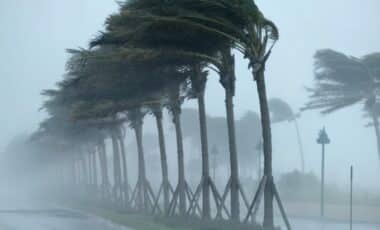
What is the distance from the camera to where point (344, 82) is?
4356 centimetres

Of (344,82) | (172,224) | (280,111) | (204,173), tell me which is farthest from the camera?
(280,111)

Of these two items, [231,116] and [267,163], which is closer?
[267,163]

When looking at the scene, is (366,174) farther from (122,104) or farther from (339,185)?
(122,104)

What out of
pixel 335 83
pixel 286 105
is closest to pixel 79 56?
pixel 335 83

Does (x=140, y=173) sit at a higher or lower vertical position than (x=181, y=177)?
lower

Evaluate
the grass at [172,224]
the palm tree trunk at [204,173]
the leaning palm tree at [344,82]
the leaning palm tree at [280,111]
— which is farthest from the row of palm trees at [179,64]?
the leaning palm tree at [280,111]

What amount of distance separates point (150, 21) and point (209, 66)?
5092mm

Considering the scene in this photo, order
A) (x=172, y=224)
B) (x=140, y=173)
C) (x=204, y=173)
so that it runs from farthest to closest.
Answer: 1. (x=140, y=173)
2. (x=204, y=173)
3. (x=172, y=224)

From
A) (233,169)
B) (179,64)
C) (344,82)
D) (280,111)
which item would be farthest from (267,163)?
(280,111)

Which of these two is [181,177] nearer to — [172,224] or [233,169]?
[172,224]

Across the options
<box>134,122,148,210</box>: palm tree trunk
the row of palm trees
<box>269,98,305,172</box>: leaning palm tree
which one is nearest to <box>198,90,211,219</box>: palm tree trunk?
the row of palm trees

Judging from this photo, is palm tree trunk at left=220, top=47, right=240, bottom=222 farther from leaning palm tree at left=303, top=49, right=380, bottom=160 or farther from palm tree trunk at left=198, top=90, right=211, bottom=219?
leaning palm tree at left=303, top=49, right=380, bottom=160

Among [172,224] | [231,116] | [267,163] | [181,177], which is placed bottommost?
[172,224]

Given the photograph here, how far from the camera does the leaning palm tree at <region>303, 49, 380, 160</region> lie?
42.6 metres
